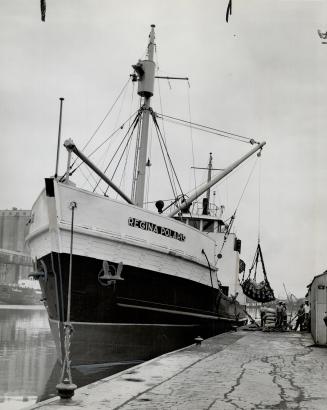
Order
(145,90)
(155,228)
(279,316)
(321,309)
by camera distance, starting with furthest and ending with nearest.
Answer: (279,316) < (145,90) < (321,309) < (155,228)

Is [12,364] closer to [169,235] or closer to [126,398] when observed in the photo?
[169,235]

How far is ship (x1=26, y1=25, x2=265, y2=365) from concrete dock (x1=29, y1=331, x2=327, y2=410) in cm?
148

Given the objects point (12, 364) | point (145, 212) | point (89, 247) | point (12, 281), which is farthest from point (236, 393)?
point (12, 281)

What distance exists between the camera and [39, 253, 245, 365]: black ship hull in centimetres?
1003

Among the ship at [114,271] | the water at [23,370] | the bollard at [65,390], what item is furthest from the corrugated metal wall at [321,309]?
the bollard at [65,390]

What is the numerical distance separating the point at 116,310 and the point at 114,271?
83cm

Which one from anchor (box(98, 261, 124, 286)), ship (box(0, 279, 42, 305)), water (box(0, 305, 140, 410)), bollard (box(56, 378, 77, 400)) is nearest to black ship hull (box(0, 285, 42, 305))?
ship (box(0, 279, 42, 305))

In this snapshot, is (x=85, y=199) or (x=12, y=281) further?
(x=12, y=281)

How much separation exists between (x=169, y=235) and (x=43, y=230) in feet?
9.88

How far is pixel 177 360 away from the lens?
9.00 metres

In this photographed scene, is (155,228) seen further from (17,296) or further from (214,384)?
(17,296)

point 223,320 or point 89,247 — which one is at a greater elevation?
point 89,247

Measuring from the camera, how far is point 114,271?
10523 millimetres

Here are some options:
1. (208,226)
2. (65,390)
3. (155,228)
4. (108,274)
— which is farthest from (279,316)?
(65,390)
